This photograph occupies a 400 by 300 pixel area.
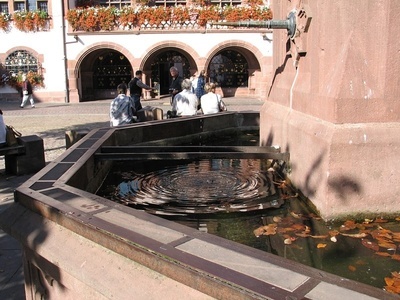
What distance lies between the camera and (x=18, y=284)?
11.1ft

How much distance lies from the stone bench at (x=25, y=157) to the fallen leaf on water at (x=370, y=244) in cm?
589

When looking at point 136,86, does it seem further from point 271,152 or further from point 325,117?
point 325,117

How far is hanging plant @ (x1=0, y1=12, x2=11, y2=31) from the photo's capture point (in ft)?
78.4

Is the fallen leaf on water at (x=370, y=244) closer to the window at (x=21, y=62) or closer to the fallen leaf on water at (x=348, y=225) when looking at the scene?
the fallen leaf on water at (x=348, y=225)

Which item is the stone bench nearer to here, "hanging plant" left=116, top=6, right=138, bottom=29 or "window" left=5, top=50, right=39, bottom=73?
"hanging plant" left=116, top=6, right=138, bottom=29

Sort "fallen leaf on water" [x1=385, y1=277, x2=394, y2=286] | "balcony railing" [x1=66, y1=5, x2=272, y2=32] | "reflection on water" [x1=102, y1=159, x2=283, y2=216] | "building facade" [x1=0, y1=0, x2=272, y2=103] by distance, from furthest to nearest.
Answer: "building facade" [x1=0, y1=0, x2=272, y2=103] → "balcony railing" [x1=66, y1=5, x2=272, y2=32] → "reflection on water" [x1=102, y1=159, x2=283, y2=216] → "fallen leaf on water" [x1=385, y1=277, x2=394, y2=286]

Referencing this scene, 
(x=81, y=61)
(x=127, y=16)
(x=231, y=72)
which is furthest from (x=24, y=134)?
(x=231, y=72)

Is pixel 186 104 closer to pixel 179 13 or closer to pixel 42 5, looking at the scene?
pixel 179 13

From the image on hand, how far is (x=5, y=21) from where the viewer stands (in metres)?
24.0

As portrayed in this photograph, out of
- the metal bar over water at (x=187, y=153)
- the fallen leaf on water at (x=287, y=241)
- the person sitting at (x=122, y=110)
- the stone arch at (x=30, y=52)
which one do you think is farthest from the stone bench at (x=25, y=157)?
the stone arch at (x=30, y=52)

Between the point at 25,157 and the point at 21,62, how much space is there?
19.2 m

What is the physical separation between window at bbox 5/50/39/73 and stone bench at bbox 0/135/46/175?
18.7 m

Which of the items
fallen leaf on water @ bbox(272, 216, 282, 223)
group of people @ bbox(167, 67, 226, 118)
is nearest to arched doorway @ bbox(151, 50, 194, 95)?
group of people @ bbox(167, 67, 226, 118)

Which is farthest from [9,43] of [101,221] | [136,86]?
[101,221]
